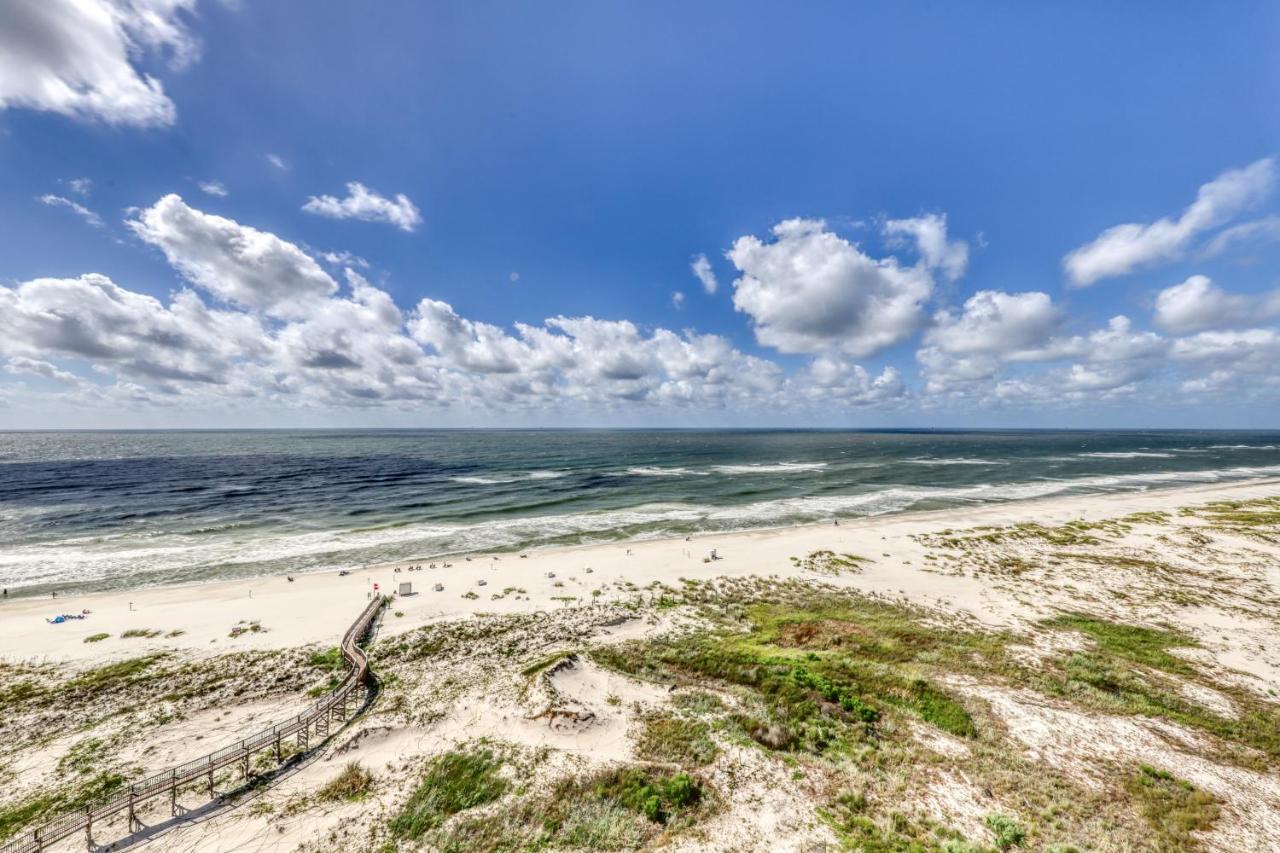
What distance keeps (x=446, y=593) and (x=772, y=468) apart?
90731 millimetres

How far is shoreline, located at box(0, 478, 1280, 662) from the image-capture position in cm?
2517

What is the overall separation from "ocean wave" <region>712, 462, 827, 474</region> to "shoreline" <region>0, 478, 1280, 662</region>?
177ft

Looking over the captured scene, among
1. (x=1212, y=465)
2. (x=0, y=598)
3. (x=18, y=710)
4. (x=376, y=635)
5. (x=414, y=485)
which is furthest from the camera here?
(x=1212, y=465)

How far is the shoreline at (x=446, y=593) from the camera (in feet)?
82.6

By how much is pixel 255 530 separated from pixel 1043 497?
11120 cm

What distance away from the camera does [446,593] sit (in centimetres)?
3122

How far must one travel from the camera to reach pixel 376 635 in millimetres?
25156

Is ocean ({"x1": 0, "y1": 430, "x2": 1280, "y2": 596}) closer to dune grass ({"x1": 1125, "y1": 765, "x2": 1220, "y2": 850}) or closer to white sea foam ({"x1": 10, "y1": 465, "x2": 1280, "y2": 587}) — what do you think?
white sea foam ({"x1": 10, "y1": 465, "x2": 1280, "y2": 587})

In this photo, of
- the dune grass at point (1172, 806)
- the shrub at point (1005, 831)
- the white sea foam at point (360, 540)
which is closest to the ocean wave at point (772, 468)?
the white sea foam at point (360, 540)

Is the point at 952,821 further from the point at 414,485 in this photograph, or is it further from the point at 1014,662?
the point at 414,485

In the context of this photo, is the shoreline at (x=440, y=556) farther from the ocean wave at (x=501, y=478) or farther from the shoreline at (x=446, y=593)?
the ocean wave at (x=501, y=478)

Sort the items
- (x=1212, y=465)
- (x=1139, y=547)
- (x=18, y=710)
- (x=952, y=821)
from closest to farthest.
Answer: (x=952, y=821) < (x=18, y=710) < (x=1139, y=547) < (x=1212, y=465)

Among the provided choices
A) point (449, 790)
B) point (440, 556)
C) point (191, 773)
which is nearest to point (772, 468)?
point (440, 556)

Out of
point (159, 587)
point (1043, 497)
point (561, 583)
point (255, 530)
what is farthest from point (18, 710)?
point (1043, 497)
